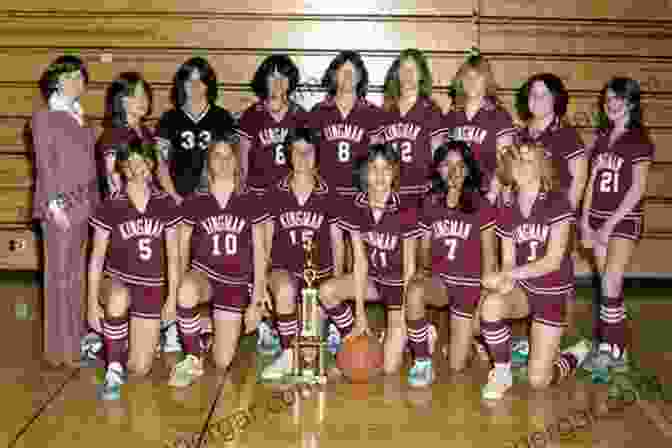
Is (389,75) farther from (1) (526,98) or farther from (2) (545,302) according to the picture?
(2) (545,302)

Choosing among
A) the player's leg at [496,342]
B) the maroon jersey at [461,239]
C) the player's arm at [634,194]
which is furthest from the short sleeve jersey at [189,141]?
the player's arm at [634,194]

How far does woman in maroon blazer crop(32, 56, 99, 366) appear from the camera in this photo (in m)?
5.52

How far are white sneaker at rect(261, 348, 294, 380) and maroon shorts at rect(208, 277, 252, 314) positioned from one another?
355 millimetres

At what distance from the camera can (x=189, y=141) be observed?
242 inches

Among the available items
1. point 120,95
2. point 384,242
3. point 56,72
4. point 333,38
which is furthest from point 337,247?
point 333,38

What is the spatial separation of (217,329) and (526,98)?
2.38 meters

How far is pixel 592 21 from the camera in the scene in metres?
7.68

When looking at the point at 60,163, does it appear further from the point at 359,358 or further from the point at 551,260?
the point at 551,260

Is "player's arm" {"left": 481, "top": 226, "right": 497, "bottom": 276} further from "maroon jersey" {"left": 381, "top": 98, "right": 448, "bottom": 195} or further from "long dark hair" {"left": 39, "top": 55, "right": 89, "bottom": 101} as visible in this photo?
"long dark hair" {"left": 39, "top": 55, "right": 89, "bottom": 101}

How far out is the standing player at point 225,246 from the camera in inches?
214

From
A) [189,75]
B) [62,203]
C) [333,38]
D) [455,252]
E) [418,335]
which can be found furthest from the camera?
[333,38]

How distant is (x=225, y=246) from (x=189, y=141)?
994mm

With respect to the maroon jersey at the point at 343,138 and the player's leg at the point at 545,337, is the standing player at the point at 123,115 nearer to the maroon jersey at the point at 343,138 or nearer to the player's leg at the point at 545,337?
the maroon jersey at the point at 343,138

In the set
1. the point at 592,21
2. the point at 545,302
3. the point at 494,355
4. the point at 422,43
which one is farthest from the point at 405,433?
the point at 592,21
